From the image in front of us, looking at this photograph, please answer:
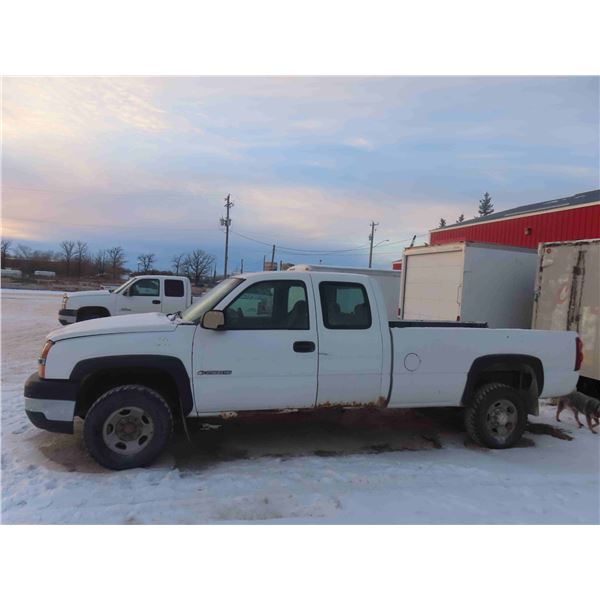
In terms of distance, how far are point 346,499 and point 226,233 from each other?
56217 millimetres

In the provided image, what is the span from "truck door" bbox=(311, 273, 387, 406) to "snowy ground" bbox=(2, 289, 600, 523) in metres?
0.67

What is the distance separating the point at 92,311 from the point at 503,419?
10.5m

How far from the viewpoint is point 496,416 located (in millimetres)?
5055

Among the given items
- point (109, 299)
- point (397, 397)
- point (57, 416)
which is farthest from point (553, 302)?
point (109, 299)

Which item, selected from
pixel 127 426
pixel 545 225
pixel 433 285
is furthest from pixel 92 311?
pixel 545 225

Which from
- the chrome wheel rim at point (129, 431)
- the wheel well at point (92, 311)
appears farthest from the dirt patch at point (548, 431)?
the wheel well at point (92, 311)

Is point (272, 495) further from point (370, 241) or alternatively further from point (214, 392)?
point (370, 241)

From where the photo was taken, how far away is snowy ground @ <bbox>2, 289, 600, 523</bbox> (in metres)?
3.46

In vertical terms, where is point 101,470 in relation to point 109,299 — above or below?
below

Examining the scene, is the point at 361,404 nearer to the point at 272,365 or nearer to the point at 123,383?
the point at 272,365

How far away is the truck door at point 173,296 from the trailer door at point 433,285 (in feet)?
20.7

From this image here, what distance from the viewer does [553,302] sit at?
7.91 meters

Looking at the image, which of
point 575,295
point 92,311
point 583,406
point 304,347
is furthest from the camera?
point 92,311

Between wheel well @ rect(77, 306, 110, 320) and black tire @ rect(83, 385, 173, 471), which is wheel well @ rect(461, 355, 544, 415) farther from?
wheel well @ rect(77, 306, 110, 320)
